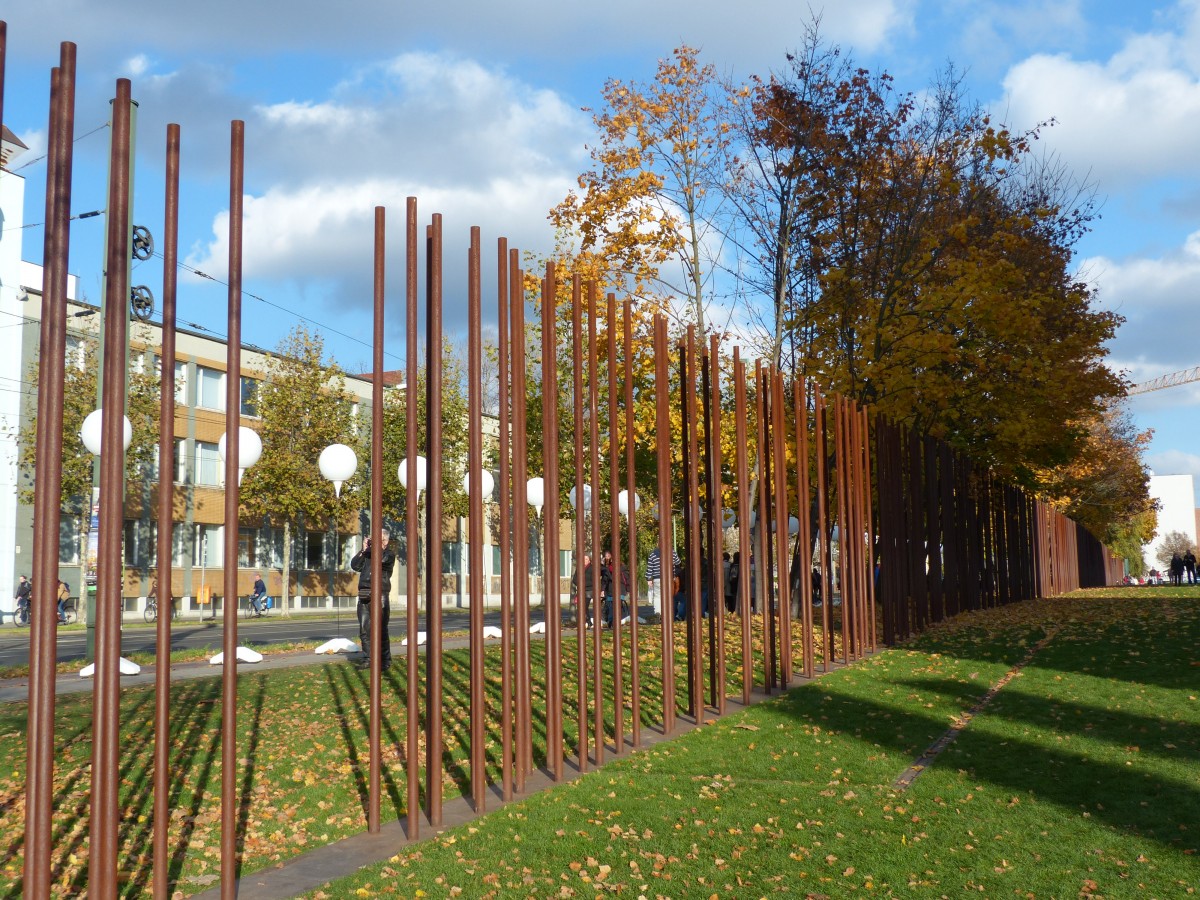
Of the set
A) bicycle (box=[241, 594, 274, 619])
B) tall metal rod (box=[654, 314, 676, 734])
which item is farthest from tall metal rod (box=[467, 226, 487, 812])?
bicycle (box=[241, 594, 274, 619])

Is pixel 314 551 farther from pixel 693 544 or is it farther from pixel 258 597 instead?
pixel 693 544

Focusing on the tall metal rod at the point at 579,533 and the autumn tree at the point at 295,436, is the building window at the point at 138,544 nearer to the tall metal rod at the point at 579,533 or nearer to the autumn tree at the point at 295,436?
the autumn tree at the point at 295,436

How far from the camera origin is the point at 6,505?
1543 inches

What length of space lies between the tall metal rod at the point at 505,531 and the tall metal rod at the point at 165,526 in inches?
99.2

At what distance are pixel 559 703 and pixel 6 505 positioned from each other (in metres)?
36.6

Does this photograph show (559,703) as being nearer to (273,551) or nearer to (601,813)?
(601,813)

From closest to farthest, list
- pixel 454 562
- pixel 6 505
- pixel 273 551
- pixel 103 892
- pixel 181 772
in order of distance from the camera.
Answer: pixel 103 892, pixel 181 772, pixel 6 505, pixel 273 551, pixel 454 562

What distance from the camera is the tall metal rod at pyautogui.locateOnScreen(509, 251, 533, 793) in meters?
7.76

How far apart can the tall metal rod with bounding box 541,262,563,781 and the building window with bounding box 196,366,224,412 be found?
39470 mm

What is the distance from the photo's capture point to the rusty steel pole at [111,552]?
15.5 ft

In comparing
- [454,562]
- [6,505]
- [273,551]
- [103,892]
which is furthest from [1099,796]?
[454,562]

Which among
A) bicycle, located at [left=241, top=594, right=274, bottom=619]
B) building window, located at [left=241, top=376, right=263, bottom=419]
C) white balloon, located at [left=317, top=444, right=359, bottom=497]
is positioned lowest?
bicycle, located at [left=241, top=594, right=274, bottom=619]

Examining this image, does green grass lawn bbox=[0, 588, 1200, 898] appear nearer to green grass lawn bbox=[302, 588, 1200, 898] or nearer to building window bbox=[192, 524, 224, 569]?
green grass lawn bbox=[302, 588, 1200, 898]

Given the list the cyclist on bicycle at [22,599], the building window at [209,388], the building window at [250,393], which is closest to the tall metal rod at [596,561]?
the cyclist on bicycle at [22,599]
